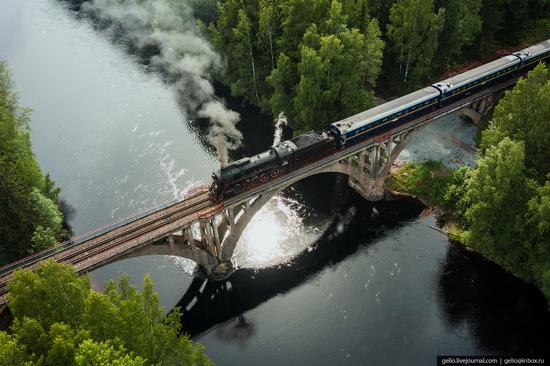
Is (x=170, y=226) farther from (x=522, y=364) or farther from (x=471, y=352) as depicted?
(x=522, y=364)

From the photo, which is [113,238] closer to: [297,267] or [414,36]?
[297,267]

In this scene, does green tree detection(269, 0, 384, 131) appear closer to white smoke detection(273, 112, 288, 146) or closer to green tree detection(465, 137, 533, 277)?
white smoke detection(273, 112, 288, 146)

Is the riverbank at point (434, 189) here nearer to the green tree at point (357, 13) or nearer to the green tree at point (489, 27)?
the green tree at point (357, 13)

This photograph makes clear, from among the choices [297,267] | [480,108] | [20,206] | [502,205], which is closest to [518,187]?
[502,205]

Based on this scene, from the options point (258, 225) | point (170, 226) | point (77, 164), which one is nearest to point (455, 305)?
point (258, 225)

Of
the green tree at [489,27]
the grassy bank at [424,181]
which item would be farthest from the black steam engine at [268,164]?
the green tree at [489,27]

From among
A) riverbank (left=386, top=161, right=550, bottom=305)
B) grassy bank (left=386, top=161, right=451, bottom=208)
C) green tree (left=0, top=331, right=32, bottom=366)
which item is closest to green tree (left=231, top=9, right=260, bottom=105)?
riverbank (left=386, top=161, right=550, bottom=305)

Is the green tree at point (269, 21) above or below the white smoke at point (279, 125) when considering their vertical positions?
above
